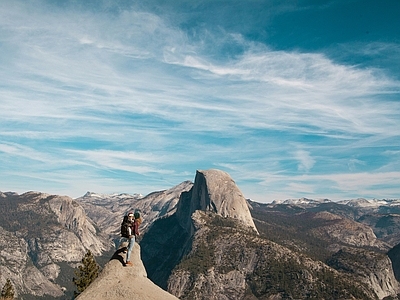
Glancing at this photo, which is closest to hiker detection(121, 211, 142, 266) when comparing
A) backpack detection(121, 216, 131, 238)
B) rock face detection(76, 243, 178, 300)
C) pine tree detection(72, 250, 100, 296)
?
backpack detection(121, 216, 131, 238)

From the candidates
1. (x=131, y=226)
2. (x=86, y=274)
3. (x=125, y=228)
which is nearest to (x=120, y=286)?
(x=125, y=228)

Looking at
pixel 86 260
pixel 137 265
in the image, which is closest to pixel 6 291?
pixel 86 260

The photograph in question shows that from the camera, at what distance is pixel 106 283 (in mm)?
26453

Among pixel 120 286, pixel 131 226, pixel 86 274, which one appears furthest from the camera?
pixel 86 274

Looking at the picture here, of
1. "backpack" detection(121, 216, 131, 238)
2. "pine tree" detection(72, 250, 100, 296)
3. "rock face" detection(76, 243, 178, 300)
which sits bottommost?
"pine tree" detection(72, 250, 100, 296)

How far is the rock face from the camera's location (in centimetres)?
2528

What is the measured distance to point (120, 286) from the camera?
26.0 metres

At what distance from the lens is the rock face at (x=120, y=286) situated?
25.3 metres

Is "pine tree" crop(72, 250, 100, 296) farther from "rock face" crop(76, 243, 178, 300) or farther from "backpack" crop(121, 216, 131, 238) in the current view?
"backpack" crop(121, 216, 131, 238)

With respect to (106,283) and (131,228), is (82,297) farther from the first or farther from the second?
(131,228)

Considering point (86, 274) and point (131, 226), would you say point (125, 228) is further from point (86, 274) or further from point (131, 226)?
point (86, 274)

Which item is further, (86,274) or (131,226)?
(86,274)

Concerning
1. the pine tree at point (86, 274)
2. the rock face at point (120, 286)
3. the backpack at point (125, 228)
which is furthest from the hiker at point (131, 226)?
the pine tree at point (86, 274)

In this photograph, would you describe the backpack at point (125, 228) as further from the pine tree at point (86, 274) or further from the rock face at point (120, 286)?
the pine tree at point (86, 274)
